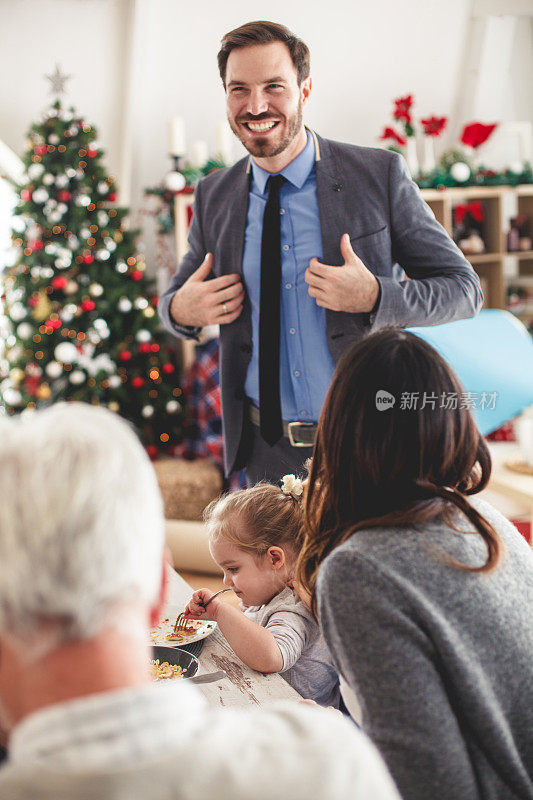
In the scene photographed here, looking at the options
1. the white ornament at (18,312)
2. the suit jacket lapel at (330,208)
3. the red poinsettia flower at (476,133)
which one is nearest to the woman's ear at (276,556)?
the suit jacket lapel at (330,208)

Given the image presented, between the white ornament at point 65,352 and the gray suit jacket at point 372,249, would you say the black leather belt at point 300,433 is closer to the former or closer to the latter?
the gray suit jacket at point 372,249

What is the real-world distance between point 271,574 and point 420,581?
70 centimetres

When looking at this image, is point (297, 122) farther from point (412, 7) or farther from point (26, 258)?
point (26, 258)

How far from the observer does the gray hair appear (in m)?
0.58

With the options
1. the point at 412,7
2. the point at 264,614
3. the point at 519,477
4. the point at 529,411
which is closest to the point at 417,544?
the point at 264,614

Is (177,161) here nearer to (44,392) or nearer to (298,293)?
(44,392)

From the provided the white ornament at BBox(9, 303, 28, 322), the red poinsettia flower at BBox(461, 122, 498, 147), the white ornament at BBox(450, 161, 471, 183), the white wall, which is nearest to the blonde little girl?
the white wall

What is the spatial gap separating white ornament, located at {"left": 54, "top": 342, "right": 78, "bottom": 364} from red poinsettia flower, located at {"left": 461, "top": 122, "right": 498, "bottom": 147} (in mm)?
2561

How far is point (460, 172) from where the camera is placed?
4406mm

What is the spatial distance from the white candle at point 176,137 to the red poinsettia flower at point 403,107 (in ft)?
3.77

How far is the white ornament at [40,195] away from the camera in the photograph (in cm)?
398

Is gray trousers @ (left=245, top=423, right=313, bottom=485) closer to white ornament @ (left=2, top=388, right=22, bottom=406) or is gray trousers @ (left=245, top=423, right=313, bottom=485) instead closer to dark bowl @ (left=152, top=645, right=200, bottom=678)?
dark bowl @ (left=152, top=645, right=200, bottom=678)

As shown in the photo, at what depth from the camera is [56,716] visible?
552 millimetres

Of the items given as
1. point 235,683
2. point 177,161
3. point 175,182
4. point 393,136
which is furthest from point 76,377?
point 235,683
